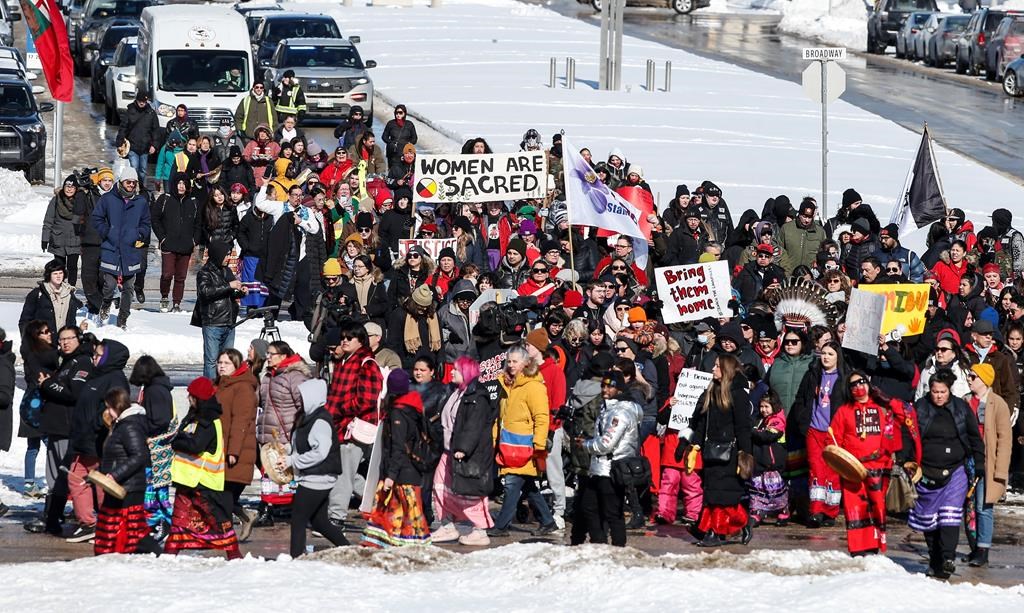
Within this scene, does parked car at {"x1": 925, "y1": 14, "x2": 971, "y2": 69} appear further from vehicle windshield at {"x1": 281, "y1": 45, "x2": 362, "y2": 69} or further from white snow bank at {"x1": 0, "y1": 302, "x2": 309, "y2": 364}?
white snow bank at {"x1": 0, "y1": 302, "x2": 309, "y2": 364}

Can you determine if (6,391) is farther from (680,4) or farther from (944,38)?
(680,4)

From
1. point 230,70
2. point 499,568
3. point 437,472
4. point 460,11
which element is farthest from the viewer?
point 460,11

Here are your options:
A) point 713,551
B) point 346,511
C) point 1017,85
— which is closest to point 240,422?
point 346,511

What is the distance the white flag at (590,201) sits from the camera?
56.1 ft

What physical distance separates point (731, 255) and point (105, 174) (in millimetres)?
6496

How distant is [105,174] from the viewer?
18.6 meters

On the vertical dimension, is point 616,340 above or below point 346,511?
above

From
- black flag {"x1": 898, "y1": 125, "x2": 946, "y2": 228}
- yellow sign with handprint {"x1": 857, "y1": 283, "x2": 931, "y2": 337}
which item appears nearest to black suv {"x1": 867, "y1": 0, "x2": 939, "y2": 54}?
black flag {"x1": 898, "y1": 125, "x2": 946, "y2": 228}

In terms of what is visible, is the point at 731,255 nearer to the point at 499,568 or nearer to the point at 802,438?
the point at 802,438

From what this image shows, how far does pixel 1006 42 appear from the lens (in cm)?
4381

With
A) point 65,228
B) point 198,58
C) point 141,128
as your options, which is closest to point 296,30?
point 198,58

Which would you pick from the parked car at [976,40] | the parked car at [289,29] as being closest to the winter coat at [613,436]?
the parked car at [289,29]

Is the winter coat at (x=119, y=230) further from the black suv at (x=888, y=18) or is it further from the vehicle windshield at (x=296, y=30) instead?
the black suv at (x=888, y=18)

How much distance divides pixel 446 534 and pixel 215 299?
466cm
